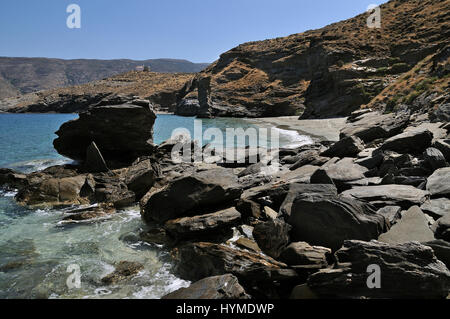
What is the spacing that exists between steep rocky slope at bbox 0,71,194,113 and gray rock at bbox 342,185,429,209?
115 metres

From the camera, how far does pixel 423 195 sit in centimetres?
616

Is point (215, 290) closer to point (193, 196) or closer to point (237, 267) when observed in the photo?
point (237, 267)

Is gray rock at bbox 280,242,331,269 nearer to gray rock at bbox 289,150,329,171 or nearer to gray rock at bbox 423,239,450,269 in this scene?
gray rock at bbox 423,239,450,269

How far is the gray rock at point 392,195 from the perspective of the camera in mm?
6110

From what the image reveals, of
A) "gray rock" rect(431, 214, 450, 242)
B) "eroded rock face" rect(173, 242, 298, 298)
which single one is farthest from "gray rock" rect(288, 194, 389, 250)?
"eroded rock face" rect(173, 242, 298, 298)

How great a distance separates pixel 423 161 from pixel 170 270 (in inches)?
286

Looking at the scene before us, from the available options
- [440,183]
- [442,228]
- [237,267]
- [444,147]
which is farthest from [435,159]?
[237,267]

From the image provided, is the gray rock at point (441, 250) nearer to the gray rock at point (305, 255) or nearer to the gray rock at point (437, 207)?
the gray rock at point (437, 207)

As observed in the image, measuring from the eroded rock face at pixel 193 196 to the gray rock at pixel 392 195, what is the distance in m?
2.99

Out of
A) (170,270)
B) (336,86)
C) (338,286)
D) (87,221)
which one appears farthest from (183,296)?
(336,86)

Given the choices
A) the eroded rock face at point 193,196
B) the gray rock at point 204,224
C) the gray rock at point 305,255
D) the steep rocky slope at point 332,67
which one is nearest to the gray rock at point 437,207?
the gray rock at point 305,255

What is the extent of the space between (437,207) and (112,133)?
1372 cm

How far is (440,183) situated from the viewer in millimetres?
6441

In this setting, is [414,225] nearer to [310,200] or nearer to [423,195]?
[423,195]
